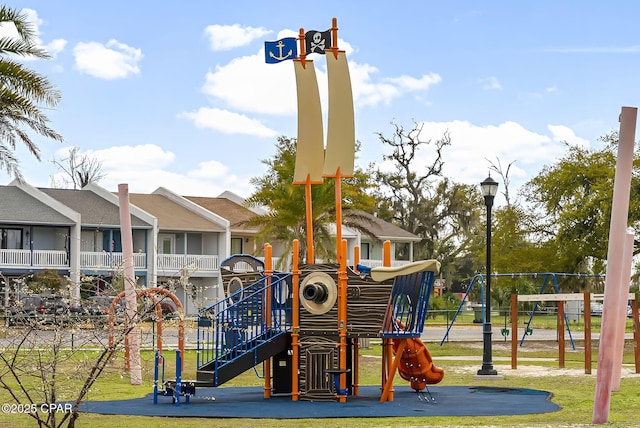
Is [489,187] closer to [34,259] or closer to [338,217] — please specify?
[338,217]

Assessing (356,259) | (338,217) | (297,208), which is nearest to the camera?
(338,217)

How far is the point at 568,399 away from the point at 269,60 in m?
8.47

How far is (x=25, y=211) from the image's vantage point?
5559 cm

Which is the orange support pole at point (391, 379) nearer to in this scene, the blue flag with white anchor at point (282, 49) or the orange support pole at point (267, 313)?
the orange support pole at point (267, 313)

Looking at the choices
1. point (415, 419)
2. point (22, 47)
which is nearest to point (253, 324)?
point (415, 419)

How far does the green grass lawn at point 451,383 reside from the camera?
16312mm

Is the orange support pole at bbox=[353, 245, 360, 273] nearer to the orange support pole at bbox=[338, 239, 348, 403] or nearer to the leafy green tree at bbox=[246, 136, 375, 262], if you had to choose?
the orange support pole at bbox=[338, 239, 348, 403]

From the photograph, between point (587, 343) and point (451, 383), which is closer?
point (451, 383)

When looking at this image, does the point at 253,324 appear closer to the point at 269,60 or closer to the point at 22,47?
the point at 269,60

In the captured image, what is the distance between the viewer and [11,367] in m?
12.2

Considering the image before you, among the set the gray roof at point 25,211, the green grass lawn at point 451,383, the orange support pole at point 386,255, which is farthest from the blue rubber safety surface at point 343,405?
the gray roof at point 25,211

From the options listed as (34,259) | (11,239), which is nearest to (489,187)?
(34,259)

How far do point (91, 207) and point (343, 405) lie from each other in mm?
41074

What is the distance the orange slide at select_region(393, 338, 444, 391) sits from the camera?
71.9 ft
